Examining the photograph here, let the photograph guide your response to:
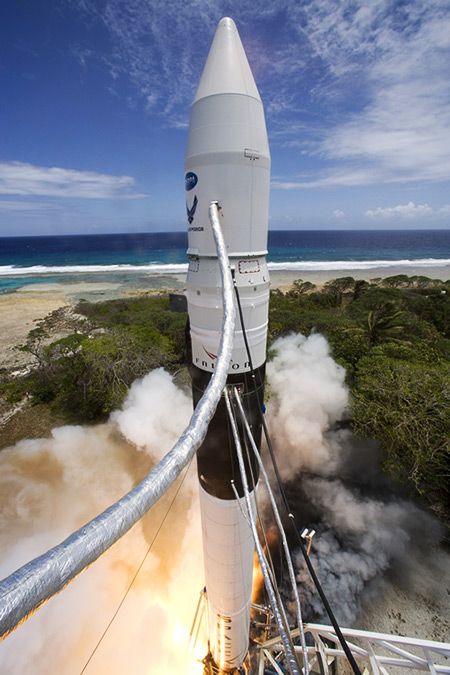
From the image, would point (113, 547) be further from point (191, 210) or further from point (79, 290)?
point (79, 290)

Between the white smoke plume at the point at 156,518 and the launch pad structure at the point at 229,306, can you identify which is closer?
the launch pad structure at the point at 229,306

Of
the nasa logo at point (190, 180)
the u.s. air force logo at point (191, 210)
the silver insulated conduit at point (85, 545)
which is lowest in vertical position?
the silver insulated conduit at point (85, 545)

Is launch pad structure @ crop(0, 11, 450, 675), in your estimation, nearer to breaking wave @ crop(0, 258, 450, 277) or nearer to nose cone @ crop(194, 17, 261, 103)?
nose cone @ crop(194, 17, 261, 103)

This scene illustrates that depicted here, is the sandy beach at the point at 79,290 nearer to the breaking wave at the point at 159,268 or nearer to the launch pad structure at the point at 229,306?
the breaking wave at the point at 159,268

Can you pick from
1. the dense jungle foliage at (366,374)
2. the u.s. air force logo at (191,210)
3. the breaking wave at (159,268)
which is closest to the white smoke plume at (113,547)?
the dense jungle foliage at (366,374)

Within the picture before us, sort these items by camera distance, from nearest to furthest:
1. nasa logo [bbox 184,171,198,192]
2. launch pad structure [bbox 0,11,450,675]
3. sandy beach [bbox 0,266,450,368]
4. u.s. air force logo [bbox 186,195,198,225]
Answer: launch pad structure [bbox 0,11,450,675] < nasa logo [bbox 184,171,198,192] < u.s. air force logo [bbox 186,195,198,225] < sandy beach [bbox 0,266,450,368]

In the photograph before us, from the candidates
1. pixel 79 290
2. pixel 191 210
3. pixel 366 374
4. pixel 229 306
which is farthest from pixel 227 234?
pixel 79 290

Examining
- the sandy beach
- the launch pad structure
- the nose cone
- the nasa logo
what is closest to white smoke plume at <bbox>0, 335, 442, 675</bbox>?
the launch pad structure
